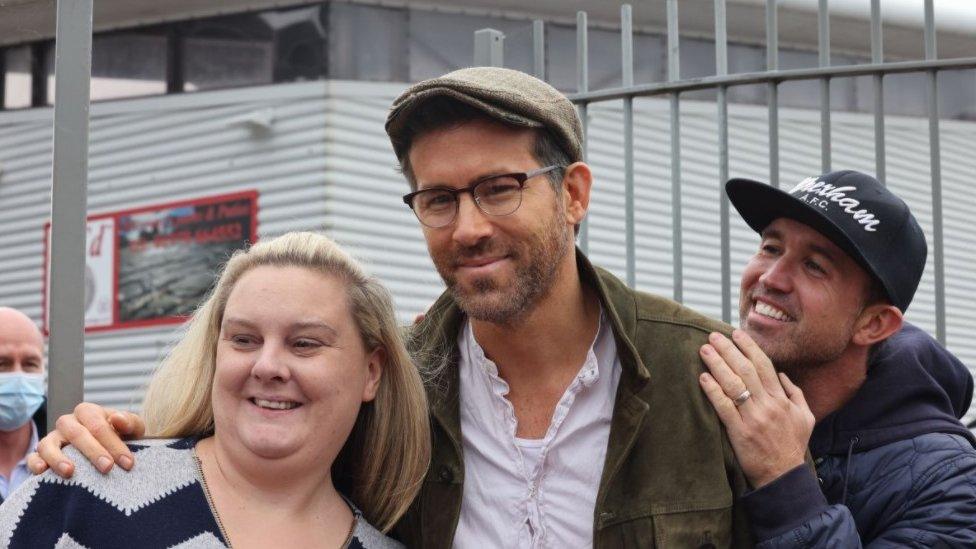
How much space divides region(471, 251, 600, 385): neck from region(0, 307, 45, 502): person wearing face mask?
2877mm

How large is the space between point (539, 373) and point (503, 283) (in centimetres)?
32

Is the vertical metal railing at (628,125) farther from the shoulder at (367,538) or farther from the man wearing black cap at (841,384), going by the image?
the shoulder at (367,538)

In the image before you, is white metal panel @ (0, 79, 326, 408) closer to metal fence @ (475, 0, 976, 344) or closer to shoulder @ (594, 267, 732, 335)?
metal fence @ (475, 0, 976, 344)

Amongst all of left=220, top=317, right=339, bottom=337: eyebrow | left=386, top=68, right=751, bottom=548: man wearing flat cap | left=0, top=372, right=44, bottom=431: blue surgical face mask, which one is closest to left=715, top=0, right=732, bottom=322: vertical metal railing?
left=386, top=68, right=751, bottom=548: man wearing flat cap

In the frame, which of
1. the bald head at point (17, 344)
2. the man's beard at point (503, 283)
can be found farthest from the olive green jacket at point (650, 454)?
the bald head at point (17, 344)

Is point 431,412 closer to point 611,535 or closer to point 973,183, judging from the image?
point 611,535

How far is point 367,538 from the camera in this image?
9.82 feet

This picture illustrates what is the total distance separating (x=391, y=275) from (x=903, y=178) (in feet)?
21.9

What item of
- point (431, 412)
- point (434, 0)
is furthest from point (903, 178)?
point (431, 412)

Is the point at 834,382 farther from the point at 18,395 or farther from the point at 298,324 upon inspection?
the point at 18,395

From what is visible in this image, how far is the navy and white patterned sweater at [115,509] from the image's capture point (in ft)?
8.47

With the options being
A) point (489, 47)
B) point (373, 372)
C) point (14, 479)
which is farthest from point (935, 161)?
point (14, 479)

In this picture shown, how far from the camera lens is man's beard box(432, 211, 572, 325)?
9.86ft

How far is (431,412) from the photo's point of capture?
10.7ft
